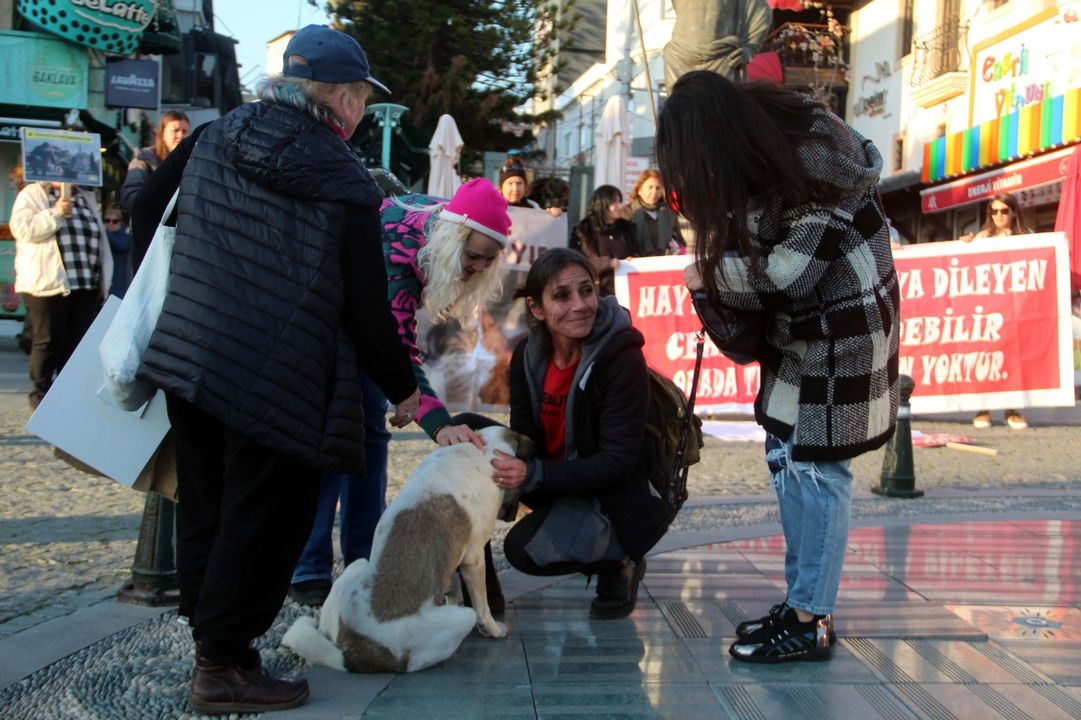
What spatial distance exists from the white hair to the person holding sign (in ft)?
2.57

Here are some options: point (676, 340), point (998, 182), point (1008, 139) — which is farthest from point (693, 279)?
point (998, 182)

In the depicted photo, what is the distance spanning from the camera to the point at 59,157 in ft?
36.5

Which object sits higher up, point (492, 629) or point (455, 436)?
point (455, 436)

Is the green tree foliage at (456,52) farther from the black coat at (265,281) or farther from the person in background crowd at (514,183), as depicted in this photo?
the black coat at (265,281)

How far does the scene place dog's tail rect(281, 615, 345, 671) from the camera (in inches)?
130

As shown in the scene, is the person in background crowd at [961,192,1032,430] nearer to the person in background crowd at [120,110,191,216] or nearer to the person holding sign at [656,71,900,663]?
the person in background crowd at [120,110,191,216]

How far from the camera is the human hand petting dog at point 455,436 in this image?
3586mm

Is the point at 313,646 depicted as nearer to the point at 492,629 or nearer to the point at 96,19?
the point at 492,629

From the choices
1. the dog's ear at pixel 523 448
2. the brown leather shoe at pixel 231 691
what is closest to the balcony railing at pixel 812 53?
the dog's ear at pixel 523 448

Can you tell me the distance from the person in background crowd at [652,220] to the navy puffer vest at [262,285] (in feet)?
22.4

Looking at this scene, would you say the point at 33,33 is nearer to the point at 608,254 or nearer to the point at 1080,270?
the point at 608,254

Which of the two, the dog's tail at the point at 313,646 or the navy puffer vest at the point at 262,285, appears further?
the dog's tail at the point at 313,646

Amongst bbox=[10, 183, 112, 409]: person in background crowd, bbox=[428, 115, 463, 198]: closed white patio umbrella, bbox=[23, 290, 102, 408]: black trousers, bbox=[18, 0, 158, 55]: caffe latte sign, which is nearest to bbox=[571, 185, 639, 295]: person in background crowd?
bbox=[10, 183, 112, 409]: person in background crowd

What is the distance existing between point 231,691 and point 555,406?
1647 millimetres
